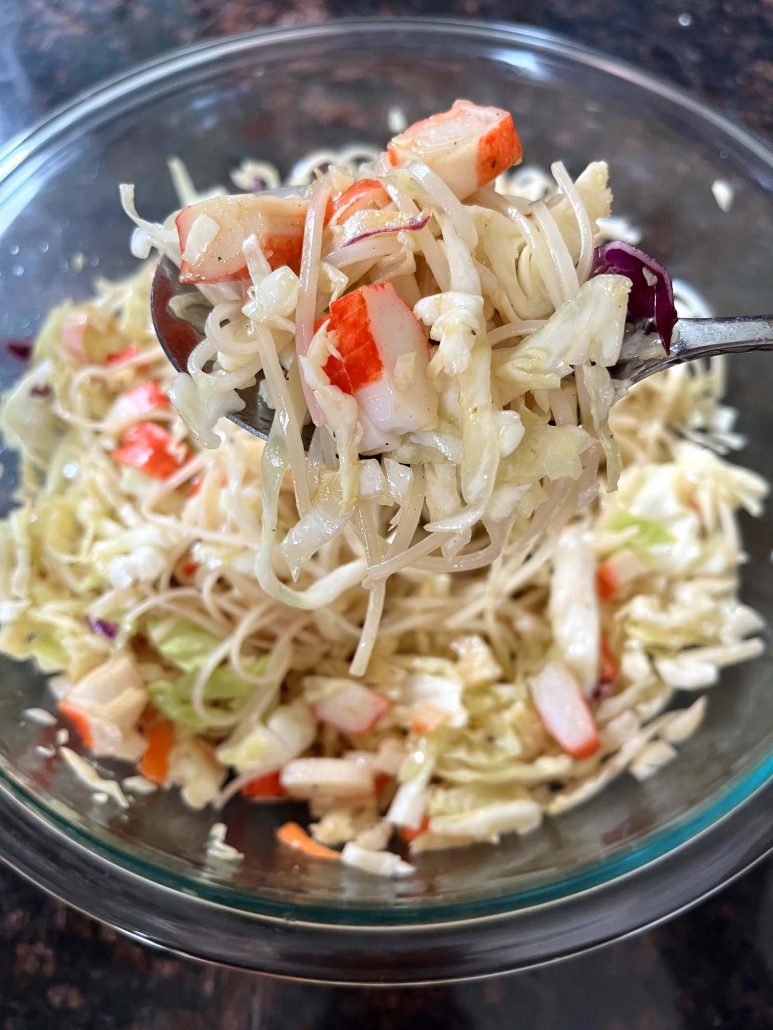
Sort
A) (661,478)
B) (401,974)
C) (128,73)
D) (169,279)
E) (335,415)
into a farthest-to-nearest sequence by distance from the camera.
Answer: (128,73) → (661,478) → (169,279) → (401,974) → (335,415)

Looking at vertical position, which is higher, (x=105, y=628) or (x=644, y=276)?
(x=644, y=276)

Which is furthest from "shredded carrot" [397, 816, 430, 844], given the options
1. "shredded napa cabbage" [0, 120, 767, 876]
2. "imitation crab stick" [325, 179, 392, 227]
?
"imitation crab stick" [325, 179, 392, 227]

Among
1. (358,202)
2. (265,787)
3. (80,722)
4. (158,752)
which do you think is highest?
(358,202)

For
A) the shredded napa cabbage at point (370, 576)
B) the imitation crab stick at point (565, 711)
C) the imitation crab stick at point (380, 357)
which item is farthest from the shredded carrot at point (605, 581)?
the imitation crab stick at point (380, 357)

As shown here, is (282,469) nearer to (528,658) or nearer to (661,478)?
(528,658)

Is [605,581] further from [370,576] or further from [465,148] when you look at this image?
[465,148]

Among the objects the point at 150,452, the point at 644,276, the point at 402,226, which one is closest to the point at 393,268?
the point at 402,226

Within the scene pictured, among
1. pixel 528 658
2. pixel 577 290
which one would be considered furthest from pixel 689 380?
pixel 577 290

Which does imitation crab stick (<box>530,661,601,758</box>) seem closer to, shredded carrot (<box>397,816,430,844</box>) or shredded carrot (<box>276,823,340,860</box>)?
shredded carrot (<box>397,816,430,844</box>)
